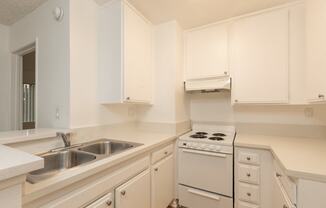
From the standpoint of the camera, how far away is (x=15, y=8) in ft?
6.37

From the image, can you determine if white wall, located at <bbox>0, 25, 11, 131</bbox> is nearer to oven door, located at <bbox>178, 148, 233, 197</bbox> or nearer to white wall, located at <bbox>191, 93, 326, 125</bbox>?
oven door, located at <bbox>178, 148, 233, 197</bbox>

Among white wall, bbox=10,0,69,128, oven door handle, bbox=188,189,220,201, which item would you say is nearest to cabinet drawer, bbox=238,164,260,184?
oven door handle, bbox=188,189,220,201

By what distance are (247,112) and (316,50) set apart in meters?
1.01

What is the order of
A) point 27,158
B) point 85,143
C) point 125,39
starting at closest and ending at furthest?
point 27,158 < point 85,143 < point 125,39

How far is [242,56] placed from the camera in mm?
1965

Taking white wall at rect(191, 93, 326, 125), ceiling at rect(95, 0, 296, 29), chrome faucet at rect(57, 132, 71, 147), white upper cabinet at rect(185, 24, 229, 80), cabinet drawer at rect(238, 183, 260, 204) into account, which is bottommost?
cabinet drawer at rect(238, 183, 260, 204)

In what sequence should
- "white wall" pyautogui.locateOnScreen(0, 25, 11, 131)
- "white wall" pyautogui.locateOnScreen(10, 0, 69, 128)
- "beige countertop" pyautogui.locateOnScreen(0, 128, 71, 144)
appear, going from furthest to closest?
"white wall" pyautogui.locateOnScreen(0, 25, 11, 131) → "white wall" pyautogui.locateOnScreen(10, 0, 69, 128) → "beige countertop" pyautogui.locateOnScreen(0, 128, 71, 144)

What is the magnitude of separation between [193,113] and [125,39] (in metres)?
1.44

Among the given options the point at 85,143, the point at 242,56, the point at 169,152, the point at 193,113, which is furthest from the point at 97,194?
the point at 242,56

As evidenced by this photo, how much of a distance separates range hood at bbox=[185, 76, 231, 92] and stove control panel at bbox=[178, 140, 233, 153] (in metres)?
0.72

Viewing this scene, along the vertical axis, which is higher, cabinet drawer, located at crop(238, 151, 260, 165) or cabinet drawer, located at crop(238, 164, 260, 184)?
cabinet drawer, located at crop(238, 151, 260, 165)

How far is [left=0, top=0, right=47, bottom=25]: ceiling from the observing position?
1.83 meters

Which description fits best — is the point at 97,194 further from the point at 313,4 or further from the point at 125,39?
the point at 313,4

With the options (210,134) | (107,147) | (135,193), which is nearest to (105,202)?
(135,193)
